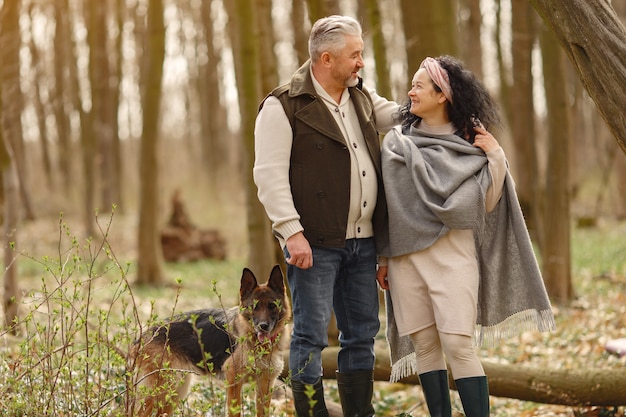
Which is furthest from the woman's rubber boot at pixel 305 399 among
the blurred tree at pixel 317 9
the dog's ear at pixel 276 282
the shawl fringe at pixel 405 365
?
the blurred tree at pixel 317 9

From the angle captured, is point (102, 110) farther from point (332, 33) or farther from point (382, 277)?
point (332, 33)

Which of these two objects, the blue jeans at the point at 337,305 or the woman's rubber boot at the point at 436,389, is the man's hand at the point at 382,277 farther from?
the woman's rubber boot at the point at 436,389

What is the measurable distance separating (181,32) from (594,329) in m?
23.5

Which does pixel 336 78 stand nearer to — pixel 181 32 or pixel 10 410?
pixel 10 410

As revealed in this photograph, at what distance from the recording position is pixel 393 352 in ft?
15.5

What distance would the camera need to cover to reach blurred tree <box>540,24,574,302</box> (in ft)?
34.0

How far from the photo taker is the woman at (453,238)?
13.8 feet

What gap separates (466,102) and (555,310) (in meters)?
6.63

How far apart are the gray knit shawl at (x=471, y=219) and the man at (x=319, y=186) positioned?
18 cm

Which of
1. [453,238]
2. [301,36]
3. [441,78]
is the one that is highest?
[301,36]

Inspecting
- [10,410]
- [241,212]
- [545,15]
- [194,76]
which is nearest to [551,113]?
[545,15]

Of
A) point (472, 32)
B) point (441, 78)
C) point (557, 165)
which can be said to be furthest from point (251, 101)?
point (472, 32)

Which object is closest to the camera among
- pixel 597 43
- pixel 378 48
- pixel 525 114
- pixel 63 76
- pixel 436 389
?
pixel 597 43

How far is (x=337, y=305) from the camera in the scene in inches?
181
